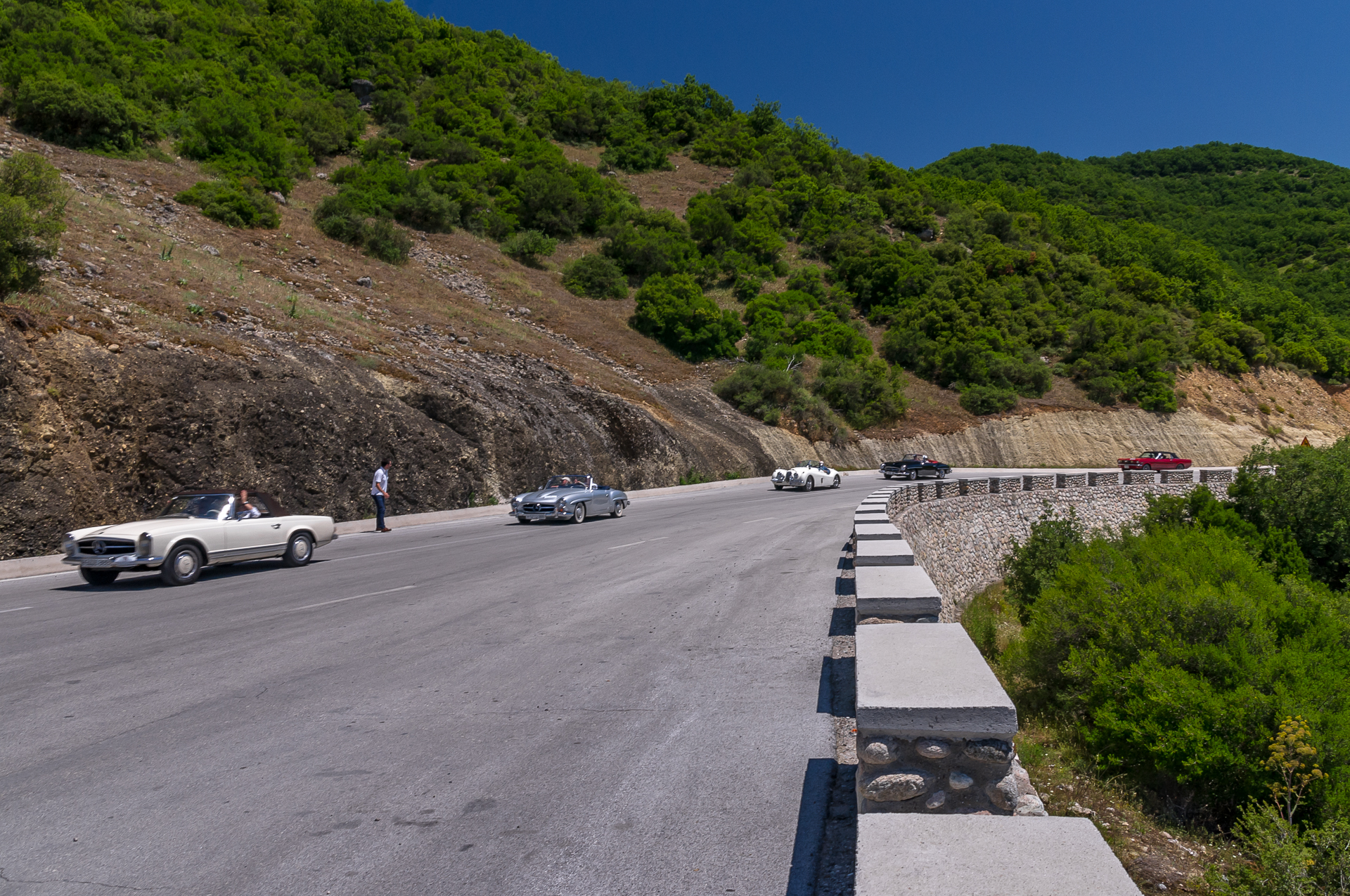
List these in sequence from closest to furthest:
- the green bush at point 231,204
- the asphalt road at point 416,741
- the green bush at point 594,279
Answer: the asphalt road at point 416,741
the green bush at point 231,204
the green bush at point 594,279

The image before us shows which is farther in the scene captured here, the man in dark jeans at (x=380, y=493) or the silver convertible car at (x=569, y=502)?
the silver convertible car at (x=569, y=502)

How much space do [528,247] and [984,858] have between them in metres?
60.8

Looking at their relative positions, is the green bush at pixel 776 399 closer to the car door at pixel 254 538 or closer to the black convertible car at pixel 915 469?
the black convertible car at pixel 915 469

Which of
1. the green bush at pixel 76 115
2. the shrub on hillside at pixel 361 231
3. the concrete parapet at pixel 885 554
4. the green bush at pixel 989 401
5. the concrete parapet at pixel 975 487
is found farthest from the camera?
the green bush at pixel 989 401

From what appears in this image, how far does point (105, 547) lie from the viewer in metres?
12.2

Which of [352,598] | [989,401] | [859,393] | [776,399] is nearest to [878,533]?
[352,598]

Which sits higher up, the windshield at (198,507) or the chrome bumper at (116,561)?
the windshield at (198,507)

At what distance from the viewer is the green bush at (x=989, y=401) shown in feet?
206

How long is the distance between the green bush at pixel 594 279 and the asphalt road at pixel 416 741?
49.8 metres

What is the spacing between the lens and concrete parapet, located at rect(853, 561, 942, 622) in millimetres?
5355

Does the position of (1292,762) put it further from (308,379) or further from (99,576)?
(308,379)

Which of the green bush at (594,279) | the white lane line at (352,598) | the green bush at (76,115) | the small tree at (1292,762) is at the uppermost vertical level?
the green bush at (76,115)

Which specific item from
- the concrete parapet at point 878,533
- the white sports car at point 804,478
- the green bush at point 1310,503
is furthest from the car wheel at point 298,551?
the white sports car at point 804,478

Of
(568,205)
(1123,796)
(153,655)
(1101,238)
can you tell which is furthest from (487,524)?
(1101,238)
